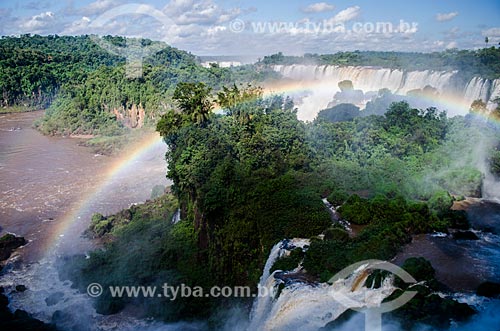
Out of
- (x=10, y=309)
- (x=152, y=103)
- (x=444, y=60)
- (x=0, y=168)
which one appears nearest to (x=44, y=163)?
(x=0, y=168)

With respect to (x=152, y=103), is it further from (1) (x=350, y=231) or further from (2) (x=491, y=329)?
(2) (x=491, y=329)

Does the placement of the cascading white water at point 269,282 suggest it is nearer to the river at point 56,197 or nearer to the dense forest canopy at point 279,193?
the dense forest canopy at point 279,193

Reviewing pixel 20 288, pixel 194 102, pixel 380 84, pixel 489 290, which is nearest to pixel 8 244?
pixel 20 288

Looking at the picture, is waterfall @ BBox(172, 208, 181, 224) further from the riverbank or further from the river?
the riverbank

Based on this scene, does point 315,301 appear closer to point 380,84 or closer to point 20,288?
point 20,288

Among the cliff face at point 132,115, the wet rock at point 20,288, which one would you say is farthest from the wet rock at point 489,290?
the cliff face at point 132,115

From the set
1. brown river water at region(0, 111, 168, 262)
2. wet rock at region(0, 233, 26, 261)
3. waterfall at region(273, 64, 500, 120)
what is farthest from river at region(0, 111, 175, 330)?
waterfall at region(273, 64, 500, 120)
